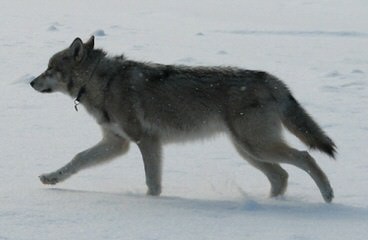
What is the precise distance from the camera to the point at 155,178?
630cm

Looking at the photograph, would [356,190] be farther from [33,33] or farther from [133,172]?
[33,33]

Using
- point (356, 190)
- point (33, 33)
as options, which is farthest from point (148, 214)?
point (33, 33)

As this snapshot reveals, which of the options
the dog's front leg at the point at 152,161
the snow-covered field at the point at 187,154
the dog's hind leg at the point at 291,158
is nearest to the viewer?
the snow-covered field at the point at 187,154

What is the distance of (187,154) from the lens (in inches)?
301

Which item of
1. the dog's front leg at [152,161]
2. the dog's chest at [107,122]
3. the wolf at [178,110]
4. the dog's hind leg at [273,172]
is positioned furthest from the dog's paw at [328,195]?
the dog's chest at [107,122]

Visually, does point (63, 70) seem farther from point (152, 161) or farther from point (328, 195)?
point (328, 195)

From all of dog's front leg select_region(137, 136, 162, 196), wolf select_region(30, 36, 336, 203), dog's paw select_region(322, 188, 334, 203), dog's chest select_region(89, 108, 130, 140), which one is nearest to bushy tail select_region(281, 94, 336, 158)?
wolf select_region(30, 36, 336, 203)

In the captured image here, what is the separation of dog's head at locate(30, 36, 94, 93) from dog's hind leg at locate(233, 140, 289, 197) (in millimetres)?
1558

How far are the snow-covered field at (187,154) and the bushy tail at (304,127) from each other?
15.1 inches

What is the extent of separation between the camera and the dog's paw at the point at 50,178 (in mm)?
6324

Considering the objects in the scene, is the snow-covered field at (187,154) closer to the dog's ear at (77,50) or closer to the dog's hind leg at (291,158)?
the dog's hind leg at (291,158)

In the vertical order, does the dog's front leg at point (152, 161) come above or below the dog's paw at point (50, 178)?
above

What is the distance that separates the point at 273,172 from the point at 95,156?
4.91ft

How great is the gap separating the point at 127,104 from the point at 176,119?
422 millimetres
